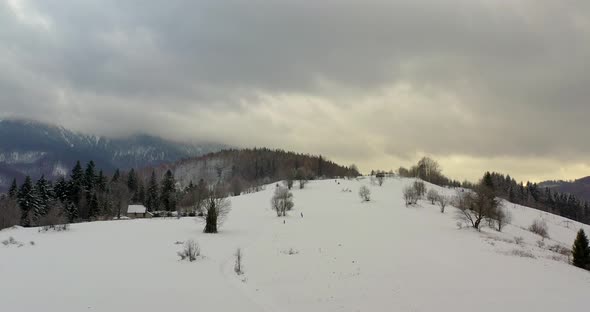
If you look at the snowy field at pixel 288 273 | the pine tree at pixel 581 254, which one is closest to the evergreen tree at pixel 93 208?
the snowy field at pixel 288 273

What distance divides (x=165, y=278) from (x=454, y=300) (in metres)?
13.4

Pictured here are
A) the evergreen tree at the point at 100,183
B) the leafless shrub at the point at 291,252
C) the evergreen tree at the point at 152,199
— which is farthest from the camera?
the evergreen tree at the point at 152,199

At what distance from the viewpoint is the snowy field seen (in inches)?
609

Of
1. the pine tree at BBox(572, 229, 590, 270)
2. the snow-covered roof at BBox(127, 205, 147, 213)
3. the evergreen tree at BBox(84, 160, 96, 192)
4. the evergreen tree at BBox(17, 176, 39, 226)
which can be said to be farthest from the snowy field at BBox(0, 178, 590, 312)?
the snow-covered roof at BBox(127, 205, 147, 213)

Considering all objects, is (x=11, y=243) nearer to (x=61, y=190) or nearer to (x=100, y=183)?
(x=61, y=190)

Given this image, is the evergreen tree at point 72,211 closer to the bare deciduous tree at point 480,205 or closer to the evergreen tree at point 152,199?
the evergreen tree at point 152,199

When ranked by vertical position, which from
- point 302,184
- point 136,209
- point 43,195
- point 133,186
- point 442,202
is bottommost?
point 136,209

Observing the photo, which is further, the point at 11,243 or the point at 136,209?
the point at 136,209

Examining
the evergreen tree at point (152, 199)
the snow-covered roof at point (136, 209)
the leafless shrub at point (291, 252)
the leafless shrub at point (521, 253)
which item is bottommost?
the snow-covered roof at point (136, 209)

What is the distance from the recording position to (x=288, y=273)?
20625 millimetres

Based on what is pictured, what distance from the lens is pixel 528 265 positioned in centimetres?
Answer: 2448

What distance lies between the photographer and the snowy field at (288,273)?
50.8 feet

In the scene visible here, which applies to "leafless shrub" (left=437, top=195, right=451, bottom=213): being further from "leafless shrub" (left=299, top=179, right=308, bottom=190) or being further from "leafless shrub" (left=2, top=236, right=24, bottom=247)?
"leafless shrub" (left=2, top=236, right=24, bottom=247)

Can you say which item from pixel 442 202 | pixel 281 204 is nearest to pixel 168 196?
pixel 281 204
